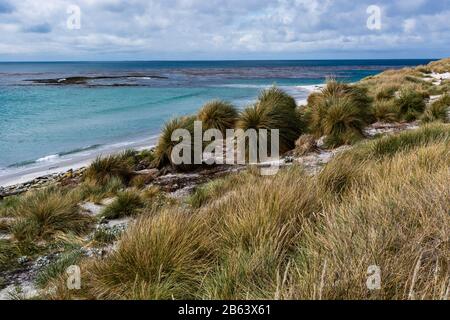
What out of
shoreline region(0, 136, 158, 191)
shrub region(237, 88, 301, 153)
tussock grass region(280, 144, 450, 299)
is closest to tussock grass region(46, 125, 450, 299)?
tussock grass region(280, 144, 450, 299)

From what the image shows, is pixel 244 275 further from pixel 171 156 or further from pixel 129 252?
pixel 171 156

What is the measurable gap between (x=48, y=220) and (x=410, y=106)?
12.0m

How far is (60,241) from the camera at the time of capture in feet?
17.1

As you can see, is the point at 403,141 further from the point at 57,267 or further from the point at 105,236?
the point at 57,267

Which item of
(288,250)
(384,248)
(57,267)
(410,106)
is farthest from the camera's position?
(410,106)

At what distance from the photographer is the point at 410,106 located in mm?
13734

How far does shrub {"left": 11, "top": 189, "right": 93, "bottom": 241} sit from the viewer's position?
5512mm

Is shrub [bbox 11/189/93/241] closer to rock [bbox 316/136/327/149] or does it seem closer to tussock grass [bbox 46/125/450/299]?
tussock grass [bbox 46/125/450/299]

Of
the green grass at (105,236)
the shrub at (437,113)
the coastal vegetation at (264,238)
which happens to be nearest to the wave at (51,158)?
the coastal vegetation at (264,238)

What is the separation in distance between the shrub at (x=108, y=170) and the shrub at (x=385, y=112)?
316 inches

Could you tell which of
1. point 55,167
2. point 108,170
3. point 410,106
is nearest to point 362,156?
point 108,170

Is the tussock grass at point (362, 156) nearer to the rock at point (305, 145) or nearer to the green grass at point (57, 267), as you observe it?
the rock at point (305, 145)

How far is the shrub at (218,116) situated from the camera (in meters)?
12.4

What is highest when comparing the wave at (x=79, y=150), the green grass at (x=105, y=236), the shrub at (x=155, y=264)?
the shrub at (x=155, y=264)
